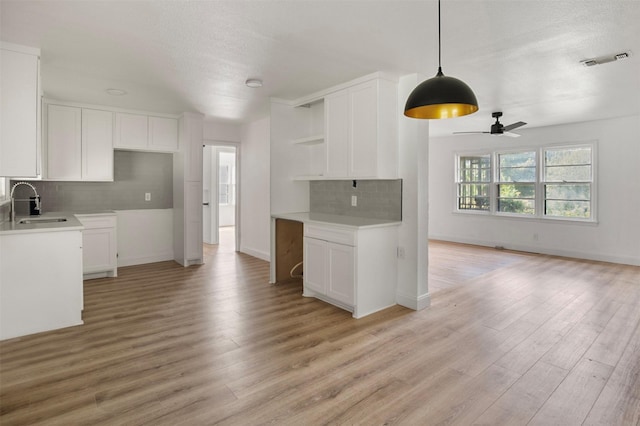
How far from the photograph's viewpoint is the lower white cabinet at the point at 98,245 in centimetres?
479

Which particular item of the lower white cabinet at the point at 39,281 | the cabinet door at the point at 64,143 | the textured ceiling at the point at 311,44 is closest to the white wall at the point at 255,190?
the textured ceiling at the point at 311,44

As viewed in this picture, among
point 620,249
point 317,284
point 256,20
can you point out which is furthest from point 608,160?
point 256,20

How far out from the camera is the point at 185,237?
18.6 ft

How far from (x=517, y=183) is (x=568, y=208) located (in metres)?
1.01

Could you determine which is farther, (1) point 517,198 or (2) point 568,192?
(1) point 517,198

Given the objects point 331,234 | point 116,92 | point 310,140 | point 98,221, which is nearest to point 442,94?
point 331,234

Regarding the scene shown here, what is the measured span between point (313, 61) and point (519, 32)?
1684mm

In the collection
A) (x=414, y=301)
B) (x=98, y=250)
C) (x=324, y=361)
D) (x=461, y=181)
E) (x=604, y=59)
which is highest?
(x=604, y=59)

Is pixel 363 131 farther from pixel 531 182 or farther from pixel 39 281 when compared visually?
pixel 531 182

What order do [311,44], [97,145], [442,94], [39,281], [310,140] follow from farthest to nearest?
[97,145] < [310,140] < [39,281] < [311,44] < [442,94]

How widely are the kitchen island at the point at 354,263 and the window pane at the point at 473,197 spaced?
4.84 meters

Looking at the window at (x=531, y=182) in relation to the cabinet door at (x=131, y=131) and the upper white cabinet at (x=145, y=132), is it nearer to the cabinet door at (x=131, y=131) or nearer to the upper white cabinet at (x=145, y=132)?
the upper white cabinet at (x=145, y=132)

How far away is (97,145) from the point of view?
5.14 m

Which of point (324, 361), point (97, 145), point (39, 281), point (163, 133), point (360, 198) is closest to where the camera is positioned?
point (324, 361)
